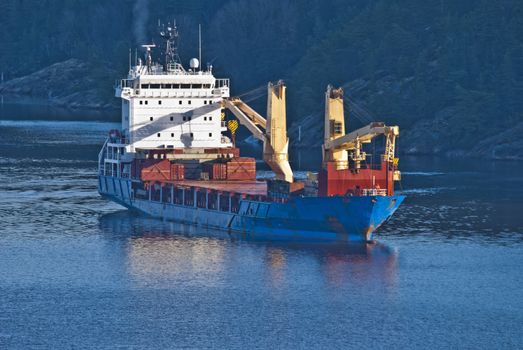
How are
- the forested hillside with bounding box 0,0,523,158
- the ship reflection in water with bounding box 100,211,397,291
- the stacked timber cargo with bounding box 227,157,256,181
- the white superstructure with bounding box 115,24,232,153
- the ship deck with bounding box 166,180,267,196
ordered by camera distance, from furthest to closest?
the forested hillside with bounding box 0,0,523,158
the white superstructure with bounding box 115,24,232,153
the stacked timber cargo with bounding box 227,157,256,181
the ship deck with bounding box 166,180,267,196
the ship reflection in water with bounding box 100,211,397,291

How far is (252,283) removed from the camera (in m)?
82.8

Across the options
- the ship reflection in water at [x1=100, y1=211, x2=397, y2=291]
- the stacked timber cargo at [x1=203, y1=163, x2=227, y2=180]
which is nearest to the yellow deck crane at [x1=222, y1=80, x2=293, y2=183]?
the ship reflection in water at [x1=100, y1=211, x2=397, y2=291]

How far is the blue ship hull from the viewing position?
91.4 metres

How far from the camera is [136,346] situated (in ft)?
226

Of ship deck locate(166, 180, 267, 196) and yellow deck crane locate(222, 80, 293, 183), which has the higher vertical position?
yellow deck crane locate(222, 80, 293, 183)

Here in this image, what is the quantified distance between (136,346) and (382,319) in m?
13.8

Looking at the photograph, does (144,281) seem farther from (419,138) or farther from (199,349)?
(419,138)

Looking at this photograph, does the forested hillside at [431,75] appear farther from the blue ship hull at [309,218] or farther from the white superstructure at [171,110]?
the blue ship hull at [309,218]

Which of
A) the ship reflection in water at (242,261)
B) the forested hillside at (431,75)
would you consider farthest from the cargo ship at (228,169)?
the forested hillside at (431,75)

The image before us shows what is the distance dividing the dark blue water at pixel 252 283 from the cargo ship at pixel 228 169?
1932 millimetres

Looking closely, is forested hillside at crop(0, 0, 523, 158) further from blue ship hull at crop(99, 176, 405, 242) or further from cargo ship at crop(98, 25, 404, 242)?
blue ship hull at crop(99, 176, 405, 242)

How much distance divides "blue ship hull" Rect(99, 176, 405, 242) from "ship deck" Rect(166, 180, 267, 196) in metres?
2.08

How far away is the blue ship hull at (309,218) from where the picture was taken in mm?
91438

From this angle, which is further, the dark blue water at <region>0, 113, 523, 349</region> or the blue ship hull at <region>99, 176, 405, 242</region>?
the blue ship hull at <region>99, 176, 405, 242</region>
